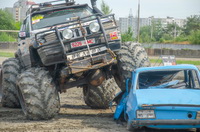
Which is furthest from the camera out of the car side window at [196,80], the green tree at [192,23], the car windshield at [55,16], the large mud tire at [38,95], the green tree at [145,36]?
the green tree at [192,23]

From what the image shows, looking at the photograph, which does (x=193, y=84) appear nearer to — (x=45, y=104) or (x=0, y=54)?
(x=45, y=104)

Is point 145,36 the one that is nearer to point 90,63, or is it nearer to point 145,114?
point 90,63

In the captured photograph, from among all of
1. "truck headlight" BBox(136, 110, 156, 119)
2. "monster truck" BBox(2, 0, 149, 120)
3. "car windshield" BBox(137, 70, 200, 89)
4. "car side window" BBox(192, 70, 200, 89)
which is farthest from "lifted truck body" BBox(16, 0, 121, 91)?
"truck headlight" BBox(136, 110, 156, 119)

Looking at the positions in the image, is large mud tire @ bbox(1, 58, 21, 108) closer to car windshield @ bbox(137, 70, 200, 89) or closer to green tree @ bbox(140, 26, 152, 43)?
car windshield @ bbox(137, 70, 200, 89)

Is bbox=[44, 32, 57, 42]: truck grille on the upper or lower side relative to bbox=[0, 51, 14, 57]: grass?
upper

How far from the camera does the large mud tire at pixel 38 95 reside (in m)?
8.99

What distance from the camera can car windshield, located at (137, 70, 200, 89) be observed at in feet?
26.7

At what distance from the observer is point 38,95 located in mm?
8969

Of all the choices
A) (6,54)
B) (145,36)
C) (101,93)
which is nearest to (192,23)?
(145,36)

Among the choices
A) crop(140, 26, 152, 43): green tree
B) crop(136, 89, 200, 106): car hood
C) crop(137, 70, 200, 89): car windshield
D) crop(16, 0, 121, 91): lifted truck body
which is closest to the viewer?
crop(136, 89, 200, 106): car hood

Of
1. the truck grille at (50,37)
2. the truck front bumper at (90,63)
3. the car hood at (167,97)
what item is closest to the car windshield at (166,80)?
the car hood at (167,97)

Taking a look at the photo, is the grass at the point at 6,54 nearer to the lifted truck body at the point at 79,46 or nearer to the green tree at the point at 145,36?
the green tree at the point at 145,36

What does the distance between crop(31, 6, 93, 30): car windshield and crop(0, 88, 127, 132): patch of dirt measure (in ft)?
7.57

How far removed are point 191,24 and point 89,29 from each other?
304 ft
